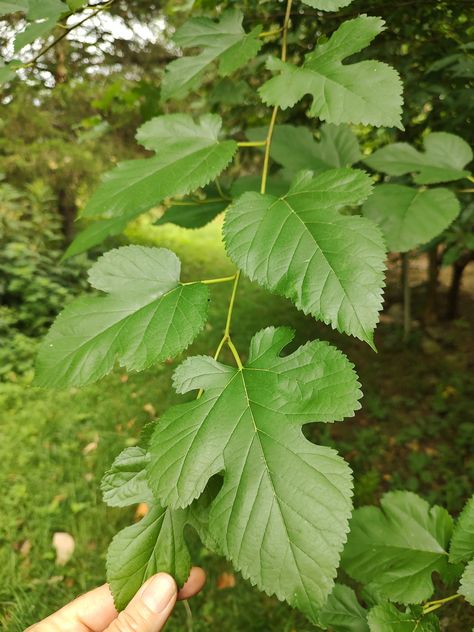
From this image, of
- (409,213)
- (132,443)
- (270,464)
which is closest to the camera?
(270,464)

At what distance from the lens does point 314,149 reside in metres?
1.37

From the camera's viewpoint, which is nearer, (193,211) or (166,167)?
(166,167)

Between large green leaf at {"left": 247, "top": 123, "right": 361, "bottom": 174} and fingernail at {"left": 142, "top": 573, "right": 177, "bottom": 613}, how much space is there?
3.74ft

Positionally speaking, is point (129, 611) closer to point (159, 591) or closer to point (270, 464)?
point (159, 591)

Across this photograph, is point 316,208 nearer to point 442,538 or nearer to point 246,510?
point 246,510

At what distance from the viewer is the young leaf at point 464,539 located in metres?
0.90

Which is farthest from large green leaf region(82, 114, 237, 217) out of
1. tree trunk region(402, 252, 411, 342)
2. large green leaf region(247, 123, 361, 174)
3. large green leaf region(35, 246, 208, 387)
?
tree trunk region(402, 252, 411, 342)

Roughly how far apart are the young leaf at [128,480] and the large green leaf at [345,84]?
2.55ft

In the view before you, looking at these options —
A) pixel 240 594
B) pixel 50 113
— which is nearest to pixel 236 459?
pixel 240 594

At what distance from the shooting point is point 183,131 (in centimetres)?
108

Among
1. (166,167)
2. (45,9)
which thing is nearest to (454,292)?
(166,167)

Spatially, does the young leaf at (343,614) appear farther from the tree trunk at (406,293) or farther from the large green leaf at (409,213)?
the tree trunk at (406,293)

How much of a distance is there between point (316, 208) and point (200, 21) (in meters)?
0.77

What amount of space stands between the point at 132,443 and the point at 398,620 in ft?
8.96
